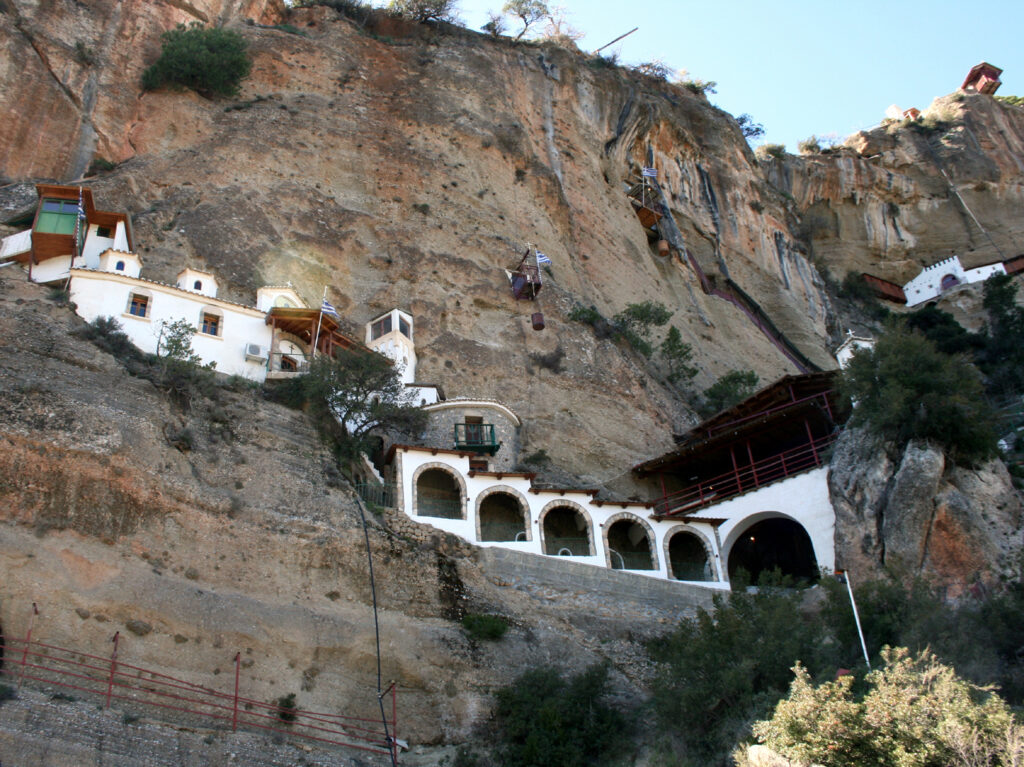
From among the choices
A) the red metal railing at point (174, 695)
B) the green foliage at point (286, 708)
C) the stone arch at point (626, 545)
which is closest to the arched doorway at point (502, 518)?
the stone arch at point (626, 545)

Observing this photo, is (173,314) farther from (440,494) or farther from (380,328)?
(440,494)

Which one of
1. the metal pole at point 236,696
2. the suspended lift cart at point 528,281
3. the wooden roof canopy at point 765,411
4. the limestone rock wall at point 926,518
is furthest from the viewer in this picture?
the suspended lift cart at point 528,281

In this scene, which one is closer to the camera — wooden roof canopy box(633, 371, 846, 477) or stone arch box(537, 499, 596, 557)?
stone arch box(537, 499, 596, 557)

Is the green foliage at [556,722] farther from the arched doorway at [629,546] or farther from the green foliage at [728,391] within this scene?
the green foliage at [728,391]

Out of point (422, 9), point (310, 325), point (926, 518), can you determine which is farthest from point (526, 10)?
point (926, 518)

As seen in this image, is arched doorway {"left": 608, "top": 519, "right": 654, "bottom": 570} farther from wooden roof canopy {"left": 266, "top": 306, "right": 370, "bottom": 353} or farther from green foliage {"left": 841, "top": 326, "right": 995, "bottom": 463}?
wooden roof canopy {"left": 266, "top": 306, "right": 370, "bottom": 353}

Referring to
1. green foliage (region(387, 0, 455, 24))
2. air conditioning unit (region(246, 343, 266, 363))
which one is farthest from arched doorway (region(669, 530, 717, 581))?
green foliage (region(387, 0, 455, 24))

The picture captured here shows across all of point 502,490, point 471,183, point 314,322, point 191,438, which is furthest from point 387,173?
point 191,438

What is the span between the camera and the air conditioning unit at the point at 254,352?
102ft

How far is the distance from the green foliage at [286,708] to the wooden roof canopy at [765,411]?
18.5 m

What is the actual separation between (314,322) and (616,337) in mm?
14793

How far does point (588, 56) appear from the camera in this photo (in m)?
60.4

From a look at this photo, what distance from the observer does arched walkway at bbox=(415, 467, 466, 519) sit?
94.0 ft

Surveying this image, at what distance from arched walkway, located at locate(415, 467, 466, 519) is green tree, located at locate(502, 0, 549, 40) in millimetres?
37747
